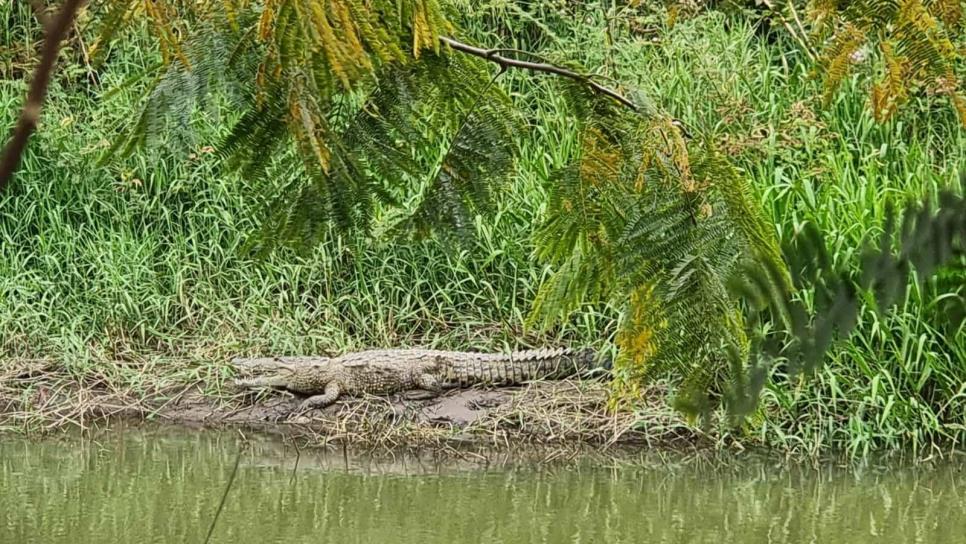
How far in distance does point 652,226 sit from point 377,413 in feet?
8.67

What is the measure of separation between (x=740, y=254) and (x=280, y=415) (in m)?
2.94

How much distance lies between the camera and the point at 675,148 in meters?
2.02

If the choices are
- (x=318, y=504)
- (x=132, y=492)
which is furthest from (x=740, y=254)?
(x=132, y=492)

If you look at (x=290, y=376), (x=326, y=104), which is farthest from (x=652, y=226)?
(x=290, y=376)

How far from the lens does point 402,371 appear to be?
4.54 meters

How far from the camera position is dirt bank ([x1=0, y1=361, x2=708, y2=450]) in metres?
4.27

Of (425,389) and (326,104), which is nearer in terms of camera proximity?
(326,104)

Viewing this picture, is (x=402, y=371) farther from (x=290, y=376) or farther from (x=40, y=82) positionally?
(x=40, y=82)

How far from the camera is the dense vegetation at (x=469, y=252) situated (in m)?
4.23

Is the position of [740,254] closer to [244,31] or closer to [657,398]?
[244,31]

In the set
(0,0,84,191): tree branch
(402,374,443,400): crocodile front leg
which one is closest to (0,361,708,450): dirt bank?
(402,374,443,400): crocodile front leg

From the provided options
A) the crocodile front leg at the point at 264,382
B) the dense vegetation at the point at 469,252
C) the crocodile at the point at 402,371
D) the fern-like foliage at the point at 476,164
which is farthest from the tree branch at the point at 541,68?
the crocodile front leg at the point at 264,382

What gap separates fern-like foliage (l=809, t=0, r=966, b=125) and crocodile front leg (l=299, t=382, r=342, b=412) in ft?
10.2

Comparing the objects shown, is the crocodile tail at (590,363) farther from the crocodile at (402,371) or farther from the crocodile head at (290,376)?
the crocodile head at (290,376)
